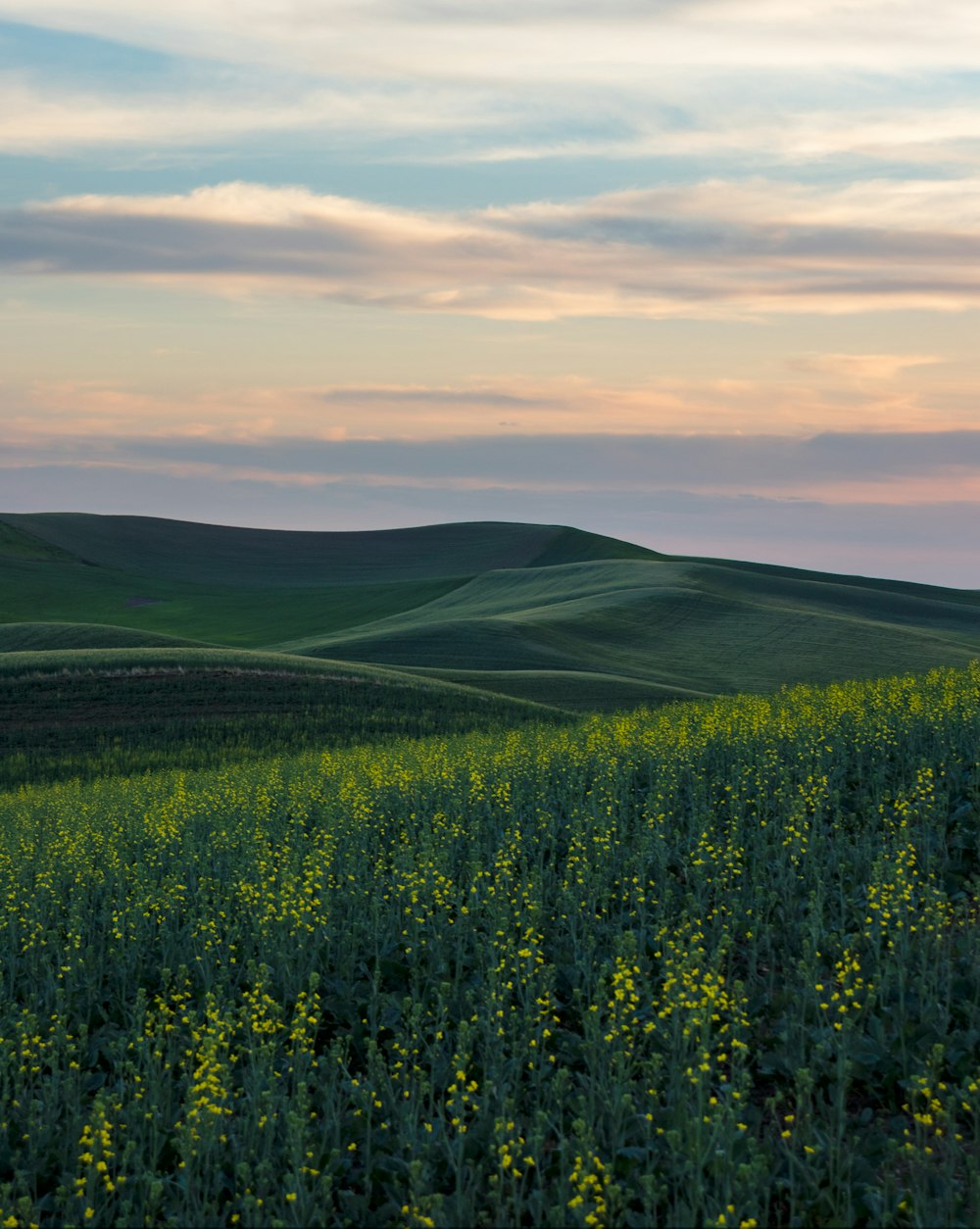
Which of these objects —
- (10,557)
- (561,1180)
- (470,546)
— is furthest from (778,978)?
(470,546)

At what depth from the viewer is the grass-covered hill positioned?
63500 mm

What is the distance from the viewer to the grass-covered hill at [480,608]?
2500 inches

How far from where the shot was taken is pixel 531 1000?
8109mm

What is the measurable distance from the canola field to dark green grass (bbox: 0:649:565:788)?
19.0 meters

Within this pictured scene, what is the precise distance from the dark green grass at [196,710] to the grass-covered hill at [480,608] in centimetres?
443

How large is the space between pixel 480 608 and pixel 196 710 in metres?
54.7

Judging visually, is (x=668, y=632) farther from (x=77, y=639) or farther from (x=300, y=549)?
(x=300, y=549)

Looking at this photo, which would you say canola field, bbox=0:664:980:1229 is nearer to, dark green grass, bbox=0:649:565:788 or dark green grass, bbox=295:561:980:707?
dark green grass, bbox=0:649:565:788

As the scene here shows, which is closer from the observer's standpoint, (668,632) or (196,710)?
(196,710)

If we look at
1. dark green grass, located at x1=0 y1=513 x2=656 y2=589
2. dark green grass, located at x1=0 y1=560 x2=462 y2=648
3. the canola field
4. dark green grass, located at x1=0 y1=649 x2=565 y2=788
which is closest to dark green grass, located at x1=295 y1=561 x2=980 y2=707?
dark green grass, located at x1=0 y1=560 x2=462 y2=648

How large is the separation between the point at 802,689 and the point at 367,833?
10263 millimetres

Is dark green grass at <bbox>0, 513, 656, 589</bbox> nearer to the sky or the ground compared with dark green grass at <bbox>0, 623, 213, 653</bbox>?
nearer to the sky

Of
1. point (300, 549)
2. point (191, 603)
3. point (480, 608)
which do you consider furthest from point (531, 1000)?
point (300, 549)

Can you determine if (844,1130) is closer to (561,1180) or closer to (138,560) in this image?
(561,1180)
